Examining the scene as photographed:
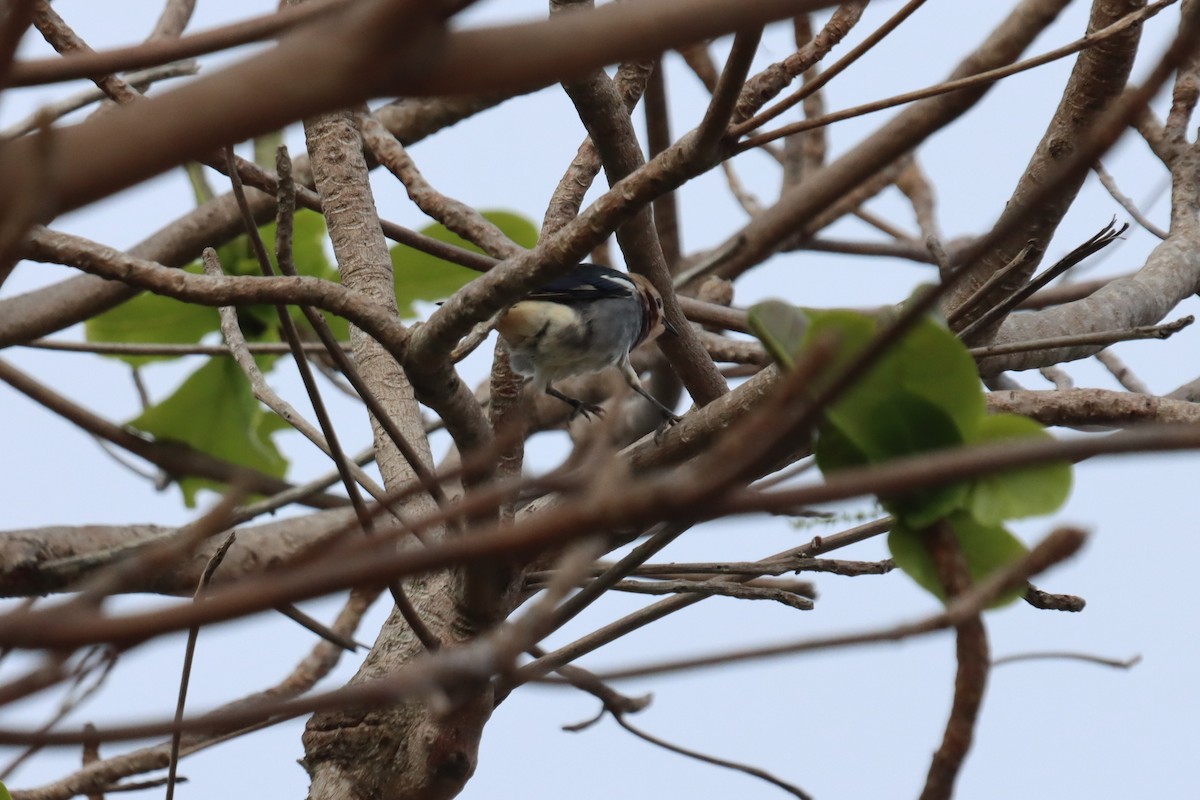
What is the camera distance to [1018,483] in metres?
0.75

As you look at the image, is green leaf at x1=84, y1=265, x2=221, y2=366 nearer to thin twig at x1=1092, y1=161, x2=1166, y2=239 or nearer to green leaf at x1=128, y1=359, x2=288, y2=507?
green leaf at x1=128, y1=359, x2=288, y2=507

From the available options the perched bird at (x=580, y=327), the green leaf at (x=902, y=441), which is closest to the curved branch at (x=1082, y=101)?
the green leaf at (x=902, y=441)

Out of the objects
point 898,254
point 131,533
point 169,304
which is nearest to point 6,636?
point 131,533

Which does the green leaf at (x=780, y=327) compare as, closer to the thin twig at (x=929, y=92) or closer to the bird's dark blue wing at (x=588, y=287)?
the thin twig at (x=929, y=92)

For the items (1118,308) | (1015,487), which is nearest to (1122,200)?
(1118,308)

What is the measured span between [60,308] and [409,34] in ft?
7.42

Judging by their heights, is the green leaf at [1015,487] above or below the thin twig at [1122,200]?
below

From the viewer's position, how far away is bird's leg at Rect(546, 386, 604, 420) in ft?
9.48

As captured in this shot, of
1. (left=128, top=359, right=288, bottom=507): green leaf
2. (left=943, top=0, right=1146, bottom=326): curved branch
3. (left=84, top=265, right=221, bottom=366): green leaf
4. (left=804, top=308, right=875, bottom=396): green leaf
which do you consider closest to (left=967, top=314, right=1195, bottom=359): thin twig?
(left=943, top=0, right=1146, bottom=326): curved branch

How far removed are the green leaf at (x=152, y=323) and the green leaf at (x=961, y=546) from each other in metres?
2.20

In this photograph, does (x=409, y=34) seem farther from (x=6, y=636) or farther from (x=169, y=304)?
(x=169, y=304)

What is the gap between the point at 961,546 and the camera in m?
0.77

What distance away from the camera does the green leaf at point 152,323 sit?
8.86 ft

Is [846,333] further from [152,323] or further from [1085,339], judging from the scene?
[152,323]
